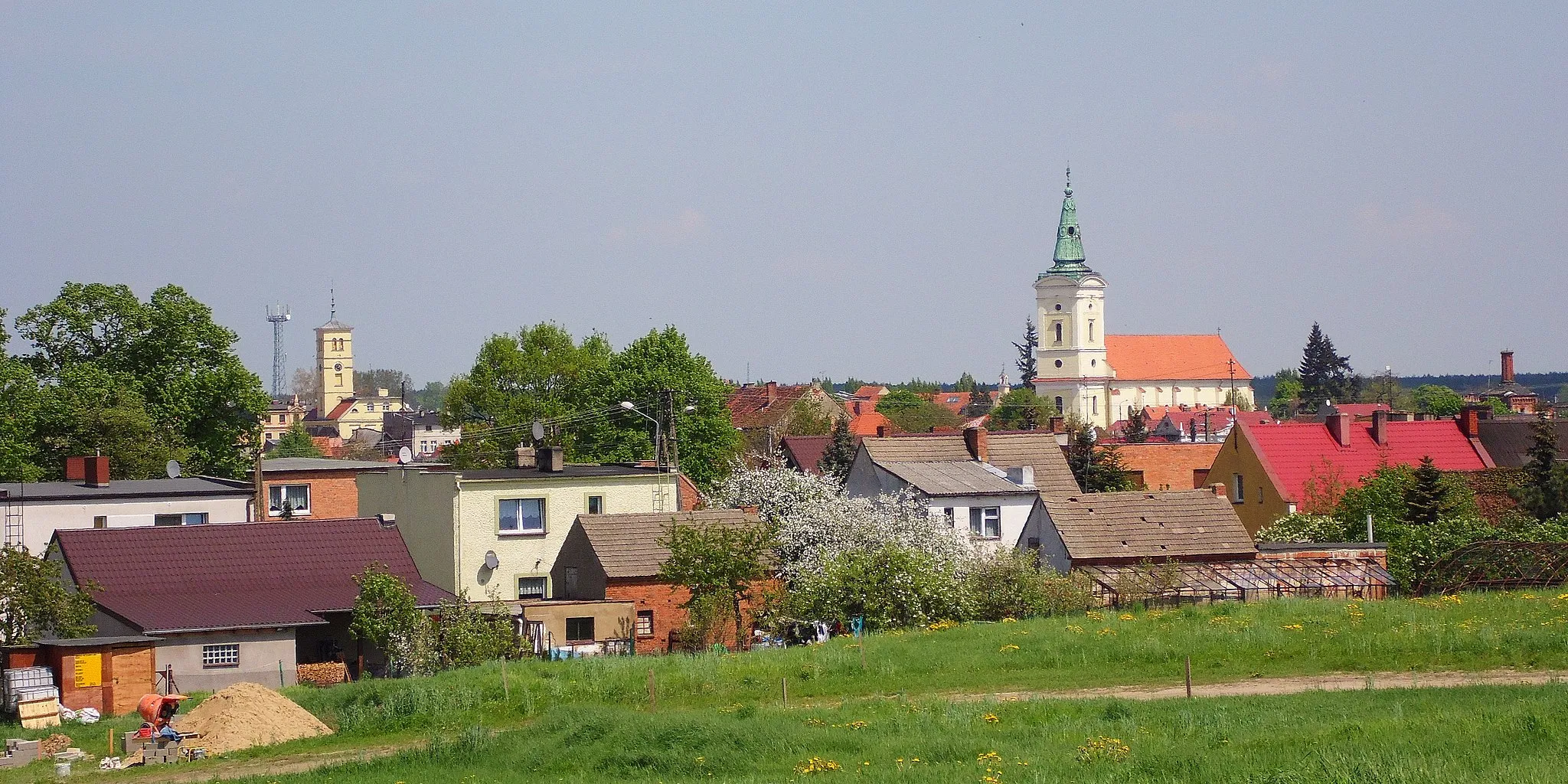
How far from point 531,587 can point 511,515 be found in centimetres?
223

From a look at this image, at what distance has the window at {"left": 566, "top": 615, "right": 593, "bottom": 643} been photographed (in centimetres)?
3953

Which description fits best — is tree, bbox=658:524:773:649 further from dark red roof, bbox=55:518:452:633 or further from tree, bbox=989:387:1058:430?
tree, bbox=989:387:1058:430

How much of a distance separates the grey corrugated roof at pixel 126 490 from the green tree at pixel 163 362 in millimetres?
19160

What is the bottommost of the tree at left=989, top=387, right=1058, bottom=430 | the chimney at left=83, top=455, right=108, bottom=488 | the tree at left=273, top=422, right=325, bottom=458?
the chimney at left=83, top=455, right=108, bottom=488

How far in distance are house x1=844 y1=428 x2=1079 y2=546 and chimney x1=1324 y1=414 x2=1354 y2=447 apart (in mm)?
14245

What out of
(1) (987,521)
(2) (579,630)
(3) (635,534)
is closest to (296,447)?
(1) (987,521)

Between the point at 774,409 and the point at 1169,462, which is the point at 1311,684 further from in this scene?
the point at 774,409

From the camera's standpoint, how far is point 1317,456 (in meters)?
64.1

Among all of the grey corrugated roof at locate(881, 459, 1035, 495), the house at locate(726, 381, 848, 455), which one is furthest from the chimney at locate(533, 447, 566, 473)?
the house at locate(726, 381, 848, 455)

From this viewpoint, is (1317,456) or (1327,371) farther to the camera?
(1327,371)

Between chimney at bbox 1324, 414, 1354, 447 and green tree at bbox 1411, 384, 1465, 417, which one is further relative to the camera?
green tree at bbox 1411, 384, 1465, 417

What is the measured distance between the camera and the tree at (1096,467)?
233 feet

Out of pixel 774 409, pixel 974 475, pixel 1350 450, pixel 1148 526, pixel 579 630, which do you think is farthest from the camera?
pixel 774 409

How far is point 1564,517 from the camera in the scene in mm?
48938
